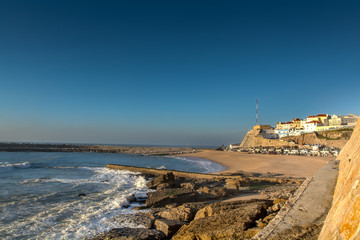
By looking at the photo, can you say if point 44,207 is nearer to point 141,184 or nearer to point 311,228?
point 141,184

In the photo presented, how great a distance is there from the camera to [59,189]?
1703 cm

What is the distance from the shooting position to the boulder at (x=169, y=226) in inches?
305

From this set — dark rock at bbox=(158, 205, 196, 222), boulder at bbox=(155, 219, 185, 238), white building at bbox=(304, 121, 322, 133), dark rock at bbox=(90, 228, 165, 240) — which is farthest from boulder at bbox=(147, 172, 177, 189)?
white building at bbox=(304, 121, 322, 133)

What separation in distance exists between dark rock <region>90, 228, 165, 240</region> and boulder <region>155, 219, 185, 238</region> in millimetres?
191

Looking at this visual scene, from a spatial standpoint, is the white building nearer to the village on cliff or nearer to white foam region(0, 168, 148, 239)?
the village on cliff

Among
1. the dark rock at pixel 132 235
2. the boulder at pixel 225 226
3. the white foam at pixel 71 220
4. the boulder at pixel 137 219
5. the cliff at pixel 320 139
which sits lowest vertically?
the white foam at pixel 71 220

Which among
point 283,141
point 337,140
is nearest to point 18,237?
point 337,140

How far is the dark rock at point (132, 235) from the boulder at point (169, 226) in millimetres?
191

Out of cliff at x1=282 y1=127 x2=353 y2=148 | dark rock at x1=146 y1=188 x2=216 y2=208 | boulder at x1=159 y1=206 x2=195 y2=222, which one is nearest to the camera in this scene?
boulder at x1=159 y1=206 x2=195 y2=222

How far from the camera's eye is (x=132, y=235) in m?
7.36

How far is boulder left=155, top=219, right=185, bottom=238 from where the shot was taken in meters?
7.74

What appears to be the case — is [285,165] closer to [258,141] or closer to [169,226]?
[169,226]

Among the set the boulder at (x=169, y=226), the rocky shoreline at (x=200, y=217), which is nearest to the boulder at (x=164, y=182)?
the rocky shoreline at (x=200, y=217)

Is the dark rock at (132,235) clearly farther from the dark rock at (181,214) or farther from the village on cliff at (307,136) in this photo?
the village on cliff at (307,136)
